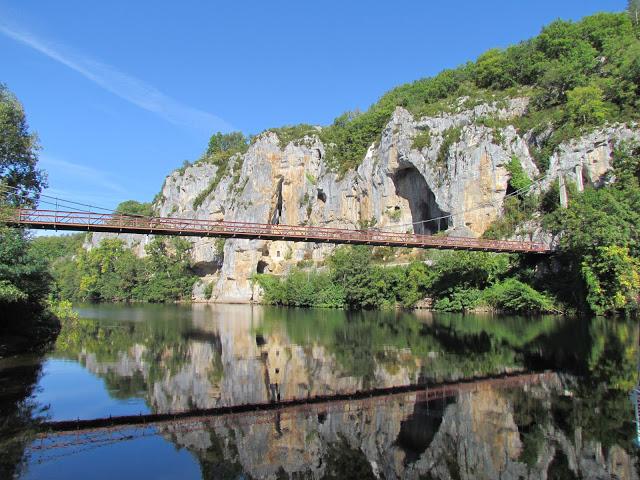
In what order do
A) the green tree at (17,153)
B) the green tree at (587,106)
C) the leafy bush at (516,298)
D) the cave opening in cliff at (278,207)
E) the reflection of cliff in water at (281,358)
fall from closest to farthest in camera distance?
the reflection of cliff in water at (281,358)
the green tree at (17,153)
the leafy bush at (516,298)
the green tree at (587,106)
the cave opening in cliff at (278,207)

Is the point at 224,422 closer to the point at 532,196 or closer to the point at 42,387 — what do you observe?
the point at 42,387

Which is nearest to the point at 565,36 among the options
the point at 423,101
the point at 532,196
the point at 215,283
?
the point at 423,101

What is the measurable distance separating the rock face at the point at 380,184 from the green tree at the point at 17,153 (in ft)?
90.0

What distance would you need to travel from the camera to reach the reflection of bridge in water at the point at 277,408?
10.0 meters

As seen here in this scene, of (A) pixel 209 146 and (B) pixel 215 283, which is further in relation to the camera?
(A) pixel 209 146

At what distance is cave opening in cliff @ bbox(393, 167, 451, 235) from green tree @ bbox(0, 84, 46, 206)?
124 ft

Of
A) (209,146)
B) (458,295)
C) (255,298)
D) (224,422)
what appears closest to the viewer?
(224,422)

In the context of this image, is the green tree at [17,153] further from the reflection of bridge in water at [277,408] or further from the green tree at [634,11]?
the green tree at [634,11]

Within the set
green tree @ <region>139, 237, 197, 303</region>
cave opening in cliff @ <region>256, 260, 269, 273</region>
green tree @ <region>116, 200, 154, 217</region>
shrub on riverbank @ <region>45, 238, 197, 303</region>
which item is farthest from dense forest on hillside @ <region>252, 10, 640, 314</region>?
green tree @ <region>116, 200, 154, 217</region>

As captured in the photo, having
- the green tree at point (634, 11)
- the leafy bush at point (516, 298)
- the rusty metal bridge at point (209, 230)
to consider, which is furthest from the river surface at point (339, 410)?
the green tree at point (634, 11)

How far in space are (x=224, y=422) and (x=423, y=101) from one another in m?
63.5

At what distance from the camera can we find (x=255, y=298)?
65688 mm

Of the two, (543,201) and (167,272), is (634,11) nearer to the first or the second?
(543,201)

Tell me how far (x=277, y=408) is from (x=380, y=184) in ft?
165
